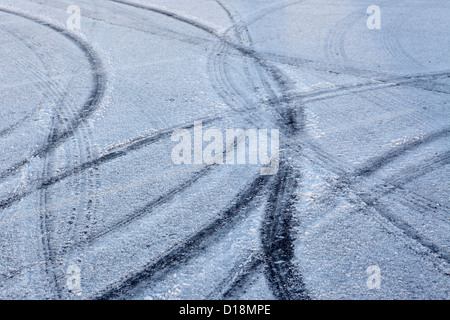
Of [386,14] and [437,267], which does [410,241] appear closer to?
[437,267]

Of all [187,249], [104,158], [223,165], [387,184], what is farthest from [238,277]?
[104,158]

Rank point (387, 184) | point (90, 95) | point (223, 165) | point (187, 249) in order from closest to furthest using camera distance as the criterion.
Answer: point (187, 249) < point (387, 184) < point (223, 165) < point (90, 95)

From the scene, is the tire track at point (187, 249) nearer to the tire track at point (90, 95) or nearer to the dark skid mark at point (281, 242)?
the dark skid mark at point (281, 242)

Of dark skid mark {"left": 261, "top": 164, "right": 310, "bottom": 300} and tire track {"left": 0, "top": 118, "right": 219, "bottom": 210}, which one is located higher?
tire track {"left": 0, "top": 118, "right": 219, "bottom": 210}

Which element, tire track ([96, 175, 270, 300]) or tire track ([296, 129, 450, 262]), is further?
tire track ([296, 129, 450, 262])

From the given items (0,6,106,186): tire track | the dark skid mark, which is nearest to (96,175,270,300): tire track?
the dark skid mark

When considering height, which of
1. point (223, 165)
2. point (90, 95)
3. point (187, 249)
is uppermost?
point (90, 95)

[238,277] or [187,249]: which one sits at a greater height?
[187,249]

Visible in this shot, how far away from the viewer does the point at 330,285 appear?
314 centimetres

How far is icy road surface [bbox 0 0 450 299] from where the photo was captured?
3256 millimetres

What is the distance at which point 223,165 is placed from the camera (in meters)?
4.33

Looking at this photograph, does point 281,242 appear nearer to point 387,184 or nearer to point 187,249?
point 187,249

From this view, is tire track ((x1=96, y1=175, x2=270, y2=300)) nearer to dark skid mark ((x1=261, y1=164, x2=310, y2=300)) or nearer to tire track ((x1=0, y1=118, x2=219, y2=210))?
dark skid mark ((x1=261, y1=164, x2=310, y2=300))

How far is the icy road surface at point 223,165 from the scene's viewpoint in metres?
3.26
